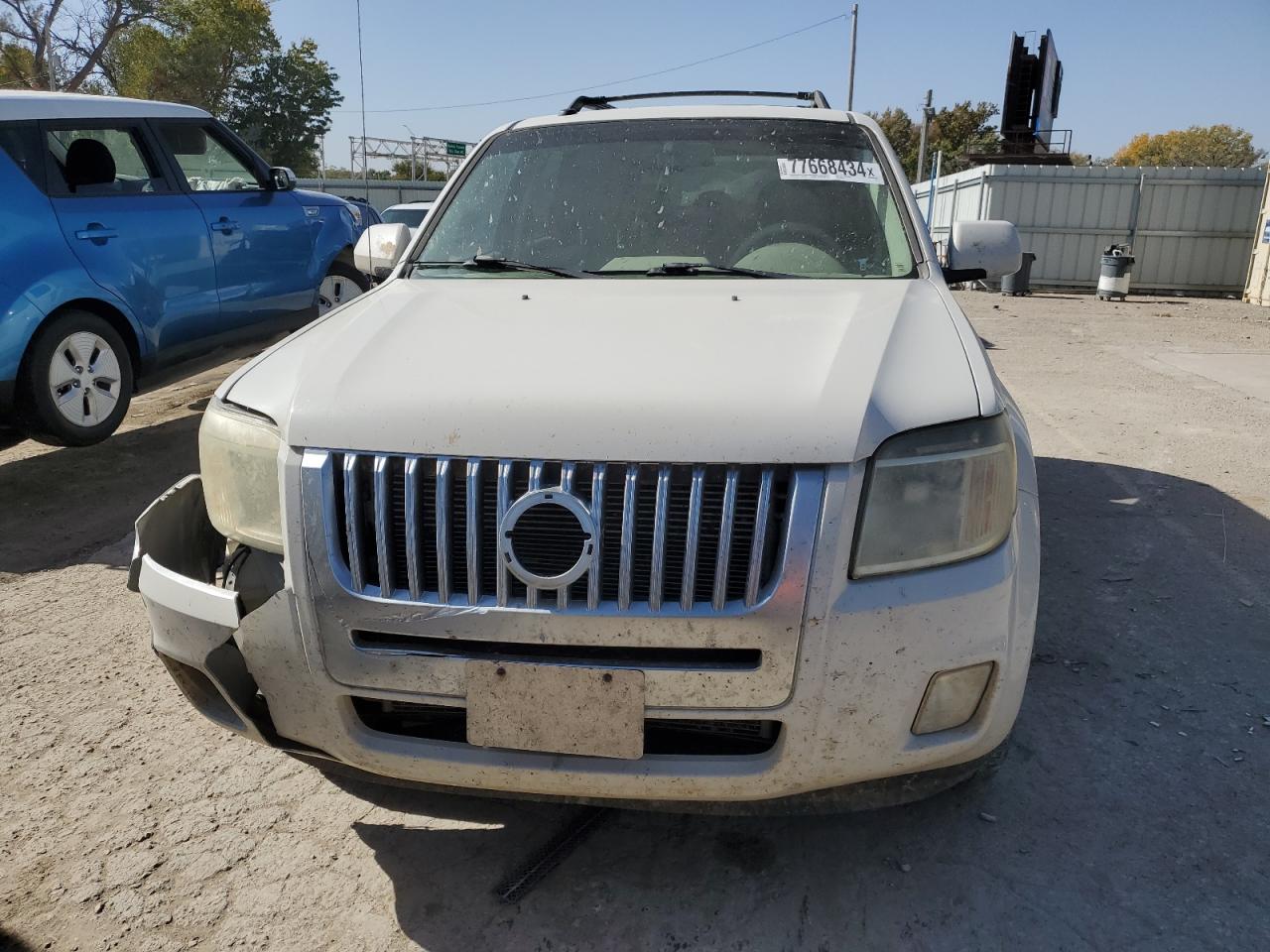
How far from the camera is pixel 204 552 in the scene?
2.36 metres

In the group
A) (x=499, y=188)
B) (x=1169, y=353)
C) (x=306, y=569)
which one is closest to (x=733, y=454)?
(x=306, y=569)

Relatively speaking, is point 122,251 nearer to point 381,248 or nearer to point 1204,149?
point 381,248

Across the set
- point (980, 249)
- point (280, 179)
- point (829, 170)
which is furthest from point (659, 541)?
point (280, 179)

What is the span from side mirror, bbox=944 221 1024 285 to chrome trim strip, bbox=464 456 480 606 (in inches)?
84.8

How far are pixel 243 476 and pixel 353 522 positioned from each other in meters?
0.35

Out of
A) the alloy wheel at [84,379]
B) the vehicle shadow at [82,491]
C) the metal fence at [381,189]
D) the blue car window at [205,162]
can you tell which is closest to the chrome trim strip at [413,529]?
the vehicle shadow at [82,491]

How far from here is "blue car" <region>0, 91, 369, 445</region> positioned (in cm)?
472

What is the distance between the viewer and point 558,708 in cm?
176

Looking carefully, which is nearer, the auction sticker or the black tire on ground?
the auction sticker

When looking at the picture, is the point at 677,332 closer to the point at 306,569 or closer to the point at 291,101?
the point at 306,569

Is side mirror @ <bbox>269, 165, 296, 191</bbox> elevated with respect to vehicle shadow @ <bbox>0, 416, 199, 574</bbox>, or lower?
A: elevated

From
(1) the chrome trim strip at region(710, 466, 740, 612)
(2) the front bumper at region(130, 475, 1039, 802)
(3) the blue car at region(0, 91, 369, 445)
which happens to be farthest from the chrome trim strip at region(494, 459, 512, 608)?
(3) the blue car at region(0, 91, 369, 445)

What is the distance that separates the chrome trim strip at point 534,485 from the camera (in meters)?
1.75

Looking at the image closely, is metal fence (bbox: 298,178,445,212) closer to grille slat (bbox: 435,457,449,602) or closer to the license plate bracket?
grille slat (bbox: 435,457,449,602)
